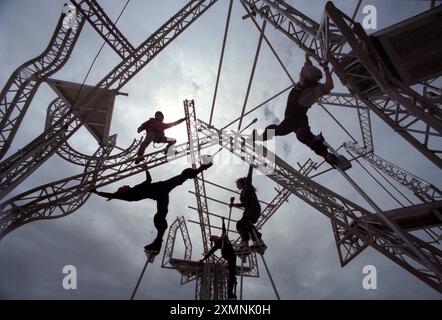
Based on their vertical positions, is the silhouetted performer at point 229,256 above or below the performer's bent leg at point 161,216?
below

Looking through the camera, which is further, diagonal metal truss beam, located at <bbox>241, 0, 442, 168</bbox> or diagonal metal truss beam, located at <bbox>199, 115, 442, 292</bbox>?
diagonal metal truss beam, located at <bbox>199, 115, 442, 292</bbox>

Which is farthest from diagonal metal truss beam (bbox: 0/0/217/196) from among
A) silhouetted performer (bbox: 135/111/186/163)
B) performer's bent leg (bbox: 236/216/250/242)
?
performer's bent leg (bbox: 236/216/250/242)

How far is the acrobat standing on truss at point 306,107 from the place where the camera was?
483cm

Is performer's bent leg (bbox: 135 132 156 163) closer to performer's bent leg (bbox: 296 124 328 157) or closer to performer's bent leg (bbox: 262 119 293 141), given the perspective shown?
performer's bent leg (bbox: 262 119 293 141)

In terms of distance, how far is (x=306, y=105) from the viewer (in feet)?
18.3

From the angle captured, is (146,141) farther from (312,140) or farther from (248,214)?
(312,140)

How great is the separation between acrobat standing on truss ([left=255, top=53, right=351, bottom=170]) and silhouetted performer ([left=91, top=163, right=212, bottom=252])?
87.1 inches

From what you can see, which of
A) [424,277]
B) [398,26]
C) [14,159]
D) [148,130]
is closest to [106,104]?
[148,130]

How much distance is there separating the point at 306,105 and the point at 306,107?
0.10m

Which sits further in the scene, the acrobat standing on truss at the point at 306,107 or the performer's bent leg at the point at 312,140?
the performer's bent leg at the point at 312,140

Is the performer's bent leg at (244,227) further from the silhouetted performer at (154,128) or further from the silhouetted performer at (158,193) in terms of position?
the silhouetted performer at (154,128)

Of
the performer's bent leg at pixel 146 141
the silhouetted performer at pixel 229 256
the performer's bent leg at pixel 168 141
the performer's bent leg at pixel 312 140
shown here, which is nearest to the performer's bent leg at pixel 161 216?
the silhouetted performer at pixel 229 256

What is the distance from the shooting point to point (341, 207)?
9.14m

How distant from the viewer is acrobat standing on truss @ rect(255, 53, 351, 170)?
4832mm
